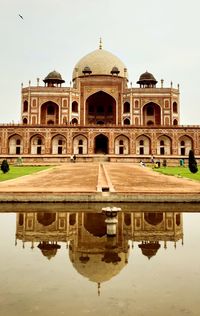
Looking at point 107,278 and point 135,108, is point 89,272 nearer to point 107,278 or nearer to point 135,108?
point 107,278

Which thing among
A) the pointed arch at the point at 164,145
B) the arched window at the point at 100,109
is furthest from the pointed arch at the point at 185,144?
the arched window at the point at 100,109

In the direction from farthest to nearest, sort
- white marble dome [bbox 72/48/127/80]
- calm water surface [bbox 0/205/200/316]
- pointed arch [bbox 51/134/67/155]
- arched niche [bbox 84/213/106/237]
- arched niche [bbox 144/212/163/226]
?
white marble dome [bbox 72/48/127/80] → pointed arch [bbox 51/134/67/155] → arched niche [bbox 144/212/163/226] → arched niche [bbox 84/213/106/237] → calm water surface [bbox 0/205/200/316]

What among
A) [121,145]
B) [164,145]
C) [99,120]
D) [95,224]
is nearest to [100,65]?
[99,120]

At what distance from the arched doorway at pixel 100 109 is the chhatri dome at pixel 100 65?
3.42 meters

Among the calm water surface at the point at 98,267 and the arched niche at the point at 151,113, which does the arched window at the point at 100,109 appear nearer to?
the arched niche at the point at 151,113

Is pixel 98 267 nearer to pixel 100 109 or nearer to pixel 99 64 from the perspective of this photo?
pixel 100 109

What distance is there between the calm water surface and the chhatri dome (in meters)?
41.5

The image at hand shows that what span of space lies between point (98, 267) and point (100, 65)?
4557cm

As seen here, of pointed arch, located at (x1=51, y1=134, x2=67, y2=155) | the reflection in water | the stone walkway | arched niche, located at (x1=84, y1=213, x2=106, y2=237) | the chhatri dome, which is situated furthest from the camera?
the chhatri dome

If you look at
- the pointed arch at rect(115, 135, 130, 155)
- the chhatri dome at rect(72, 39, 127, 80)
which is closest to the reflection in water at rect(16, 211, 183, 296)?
the pointed arch at rect(115, 135, 130, 155)

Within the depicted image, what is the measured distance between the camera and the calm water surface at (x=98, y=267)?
11.0ft

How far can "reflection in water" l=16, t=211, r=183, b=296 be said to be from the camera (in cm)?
463

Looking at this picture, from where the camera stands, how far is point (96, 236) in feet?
19.7

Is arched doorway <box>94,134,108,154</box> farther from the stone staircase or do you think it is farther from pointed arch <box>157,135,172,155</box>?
the stone staircase
